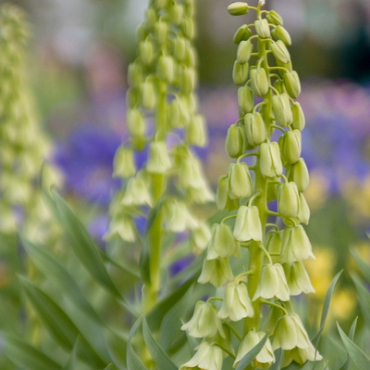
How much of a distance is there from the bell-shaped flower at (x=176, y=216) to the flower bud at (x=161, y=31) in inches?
9.4

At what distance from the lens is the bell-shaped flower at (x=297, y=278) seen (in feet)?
2.05

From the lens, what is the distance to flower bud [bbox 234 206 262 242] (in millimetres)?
587

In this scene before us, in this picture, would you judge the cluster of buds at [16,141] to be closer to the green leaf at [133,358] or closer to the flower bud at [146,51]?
the flower bud at [146,51]

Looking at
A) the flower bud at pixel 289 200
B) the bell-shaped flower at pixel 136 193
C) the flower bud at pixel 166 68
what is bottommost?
the bell-shaped flower at pixel 136 193

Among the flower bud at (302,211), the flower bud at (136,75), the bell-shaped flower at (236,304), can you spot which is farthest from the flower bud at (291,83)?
the flower bud at (136,75)

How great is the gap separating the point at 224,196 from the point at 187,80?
30cm

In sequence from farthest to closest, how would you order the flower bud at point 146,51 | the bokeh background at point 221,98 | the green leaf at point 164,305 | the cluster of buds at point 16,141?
1. the bokeh background at point 221,98
2. the cluster of buds at point 16,141
3. the flower bud at point 146,51
4. the green leaf at point 164,305

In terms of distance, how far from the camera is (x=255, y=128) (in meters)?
0.60

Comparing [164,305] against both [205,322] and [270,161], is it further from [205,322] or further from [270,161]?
[270,161]

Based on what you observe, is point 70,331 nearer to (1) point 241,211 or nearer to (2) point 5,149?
(1) point 241,211

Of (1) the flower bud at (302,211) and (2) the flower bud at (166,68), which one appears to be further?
(2) the flower bud at (166,68)

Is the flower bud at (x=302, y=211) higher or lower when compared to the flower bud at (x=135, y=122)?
lower

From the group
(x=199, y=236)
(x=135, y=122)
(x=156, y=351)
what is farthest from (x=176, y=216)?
(x=156, y=351)

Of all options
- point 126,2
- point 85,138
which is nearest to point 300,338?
point 85,138
